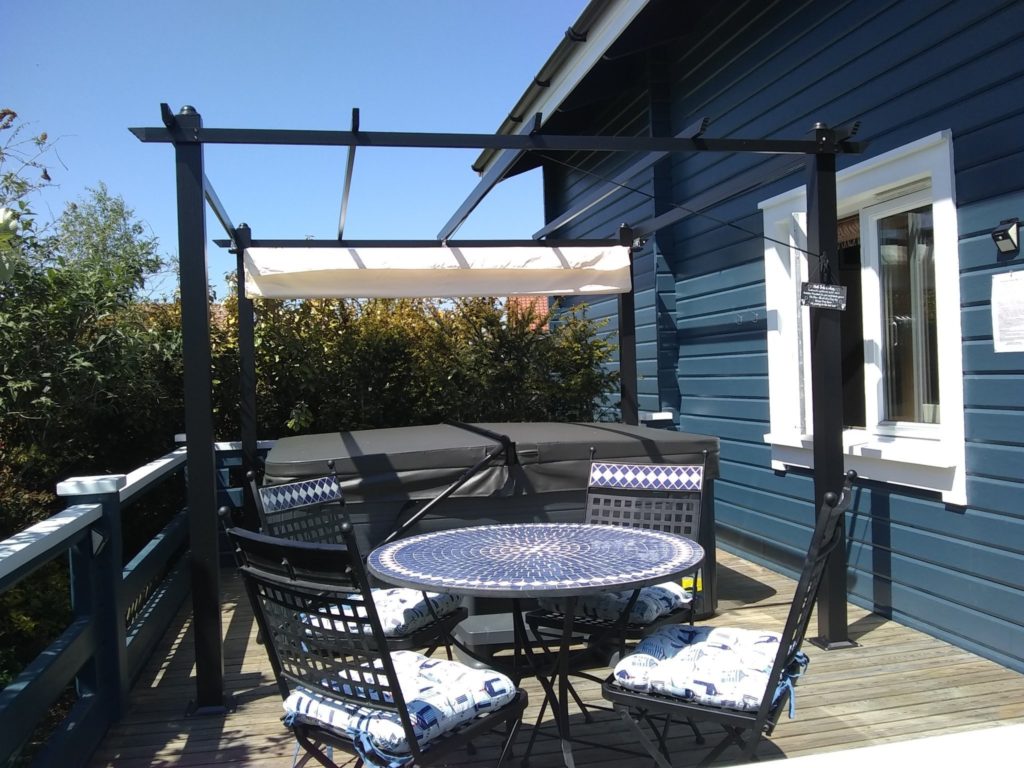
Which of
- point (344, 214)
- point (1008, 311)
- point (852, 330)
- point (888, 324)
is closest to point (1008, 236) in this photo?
point (1008, 311)

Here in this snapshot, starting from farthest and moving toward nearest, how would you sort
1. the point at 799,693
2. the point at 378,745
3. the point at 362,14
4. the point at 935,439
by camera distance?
the point at 362,14
the point at 935,439
the point at 799,693
the point at 378,745

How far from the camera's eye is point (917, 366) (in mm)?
4043

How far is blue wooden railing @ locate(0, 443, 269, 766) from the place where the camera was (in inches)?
83.7

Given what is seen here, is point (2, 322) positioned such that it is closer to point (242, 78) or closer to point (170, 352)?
point (170, 352)

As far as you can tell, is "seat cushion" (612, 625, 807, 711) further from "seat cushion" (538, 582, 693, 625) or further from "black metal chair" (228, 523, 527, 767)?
"seat cushion" (538, 582, 693, 625)

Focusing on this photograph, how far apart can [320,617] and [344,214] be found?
3004 mm

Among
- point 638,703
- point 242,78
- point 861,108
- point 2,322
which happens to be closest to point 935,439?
point 861,108

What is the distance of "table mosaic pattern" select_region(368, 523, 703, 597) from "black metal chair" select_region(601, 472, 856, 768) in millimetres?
237

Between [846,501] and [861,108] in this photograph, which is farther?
[861,108]

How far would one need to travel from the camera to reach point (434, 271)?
4.83 meters

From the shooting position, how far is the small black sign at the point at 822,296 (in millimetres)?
3471

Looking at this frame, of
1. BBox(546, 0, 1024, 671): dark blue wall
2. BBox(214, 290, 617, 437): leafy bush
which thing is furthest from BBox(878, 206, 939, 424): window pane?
BBox(214, 290, 617, 437): leafy bush

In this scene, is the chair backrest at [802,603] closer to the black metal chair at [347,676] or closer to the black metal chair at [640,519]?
the black metal chair at [347,676]

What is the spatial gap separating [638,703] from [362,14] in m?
5.80
